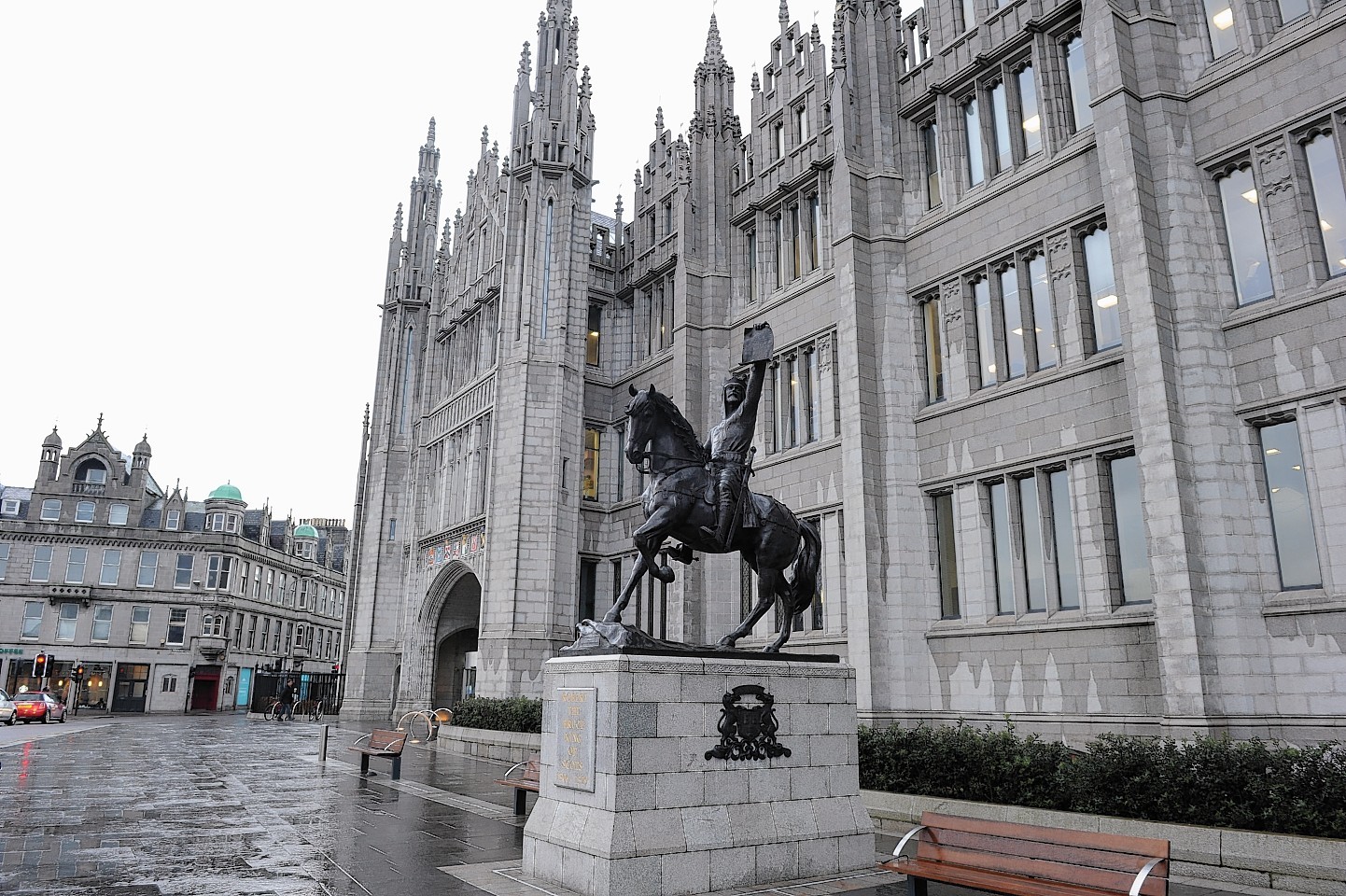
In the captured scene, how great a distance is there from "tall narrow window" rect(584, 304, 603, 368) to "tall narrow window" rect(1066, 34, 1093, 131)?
19.7m

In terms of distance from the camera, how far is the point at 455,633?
3975 cm

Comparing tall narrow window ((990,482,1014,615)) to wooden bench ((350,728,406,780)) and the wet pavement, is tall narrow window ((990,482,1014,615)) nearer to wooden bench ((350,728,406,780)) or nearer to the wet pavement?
the wet pavement

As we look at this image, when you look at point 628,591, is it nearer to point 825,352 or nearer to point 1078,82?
point 825,352

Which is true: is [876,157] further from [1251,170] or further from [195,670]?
[195,670]

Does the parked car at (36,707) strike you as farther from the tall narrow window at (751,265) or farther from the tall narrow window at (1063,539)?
the tall narrow window at (1063,539)

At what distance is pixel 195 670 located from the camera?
220ft

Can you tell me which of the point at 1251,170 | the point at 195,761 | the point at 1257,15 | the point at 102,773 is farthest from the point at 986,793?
the point at 195,761

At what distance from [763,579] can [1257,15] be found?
15.2 m

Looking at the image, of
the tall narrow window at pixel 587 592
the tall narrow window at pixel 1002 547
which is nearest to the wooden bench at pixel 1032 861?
the tall narrow window at pixel 1002 547

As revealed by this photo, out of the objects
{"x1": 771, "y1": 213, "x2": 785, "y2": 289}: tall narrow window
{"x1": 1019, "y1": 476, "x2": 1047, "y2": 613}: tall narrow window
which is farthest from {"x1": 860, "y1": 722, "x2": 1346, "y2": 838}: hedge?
{"x1": 771, "y1": 213, "x2": 785, "y2": 289}: tall narrow window

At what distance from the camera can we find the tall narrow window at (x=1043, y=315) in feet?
64.7

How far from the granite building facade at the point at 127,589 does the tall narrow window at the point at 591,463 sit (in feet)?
120

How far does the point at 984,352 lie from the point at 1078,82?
20.8ft

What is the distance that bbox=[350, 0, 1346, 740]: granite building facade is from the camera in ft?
50.9
